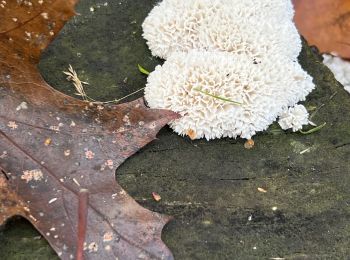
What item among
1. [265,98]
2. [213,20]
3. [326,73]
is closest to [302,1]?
[326,73]

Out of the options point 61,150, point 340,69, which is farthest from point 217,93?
point 340,69

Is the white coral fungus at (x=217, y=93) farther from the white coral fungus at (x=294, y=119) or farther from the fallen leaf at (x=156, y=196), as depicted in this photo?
the fallen leaf at (x=156, y=196)

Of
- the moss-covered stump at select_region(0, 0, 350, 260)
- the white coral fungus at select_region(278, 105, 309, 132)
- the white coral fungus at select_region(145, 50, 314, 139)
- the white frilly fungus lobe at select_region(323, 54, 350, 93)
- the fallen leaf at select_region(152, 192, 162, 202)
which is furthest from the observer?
the white frilly fungus lobe at select_region(323, 54, 350, 93)

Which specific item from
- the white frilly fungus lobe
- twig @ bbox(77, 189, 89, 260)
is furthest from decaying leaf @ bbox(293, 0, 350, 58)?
twig @ bbox(77, 189, 89, 260)

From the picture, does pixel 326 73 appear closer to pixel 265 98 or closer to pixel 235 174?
pixel 265 98

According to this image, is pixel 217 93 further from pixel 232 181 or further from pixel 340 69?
pixel 340 69

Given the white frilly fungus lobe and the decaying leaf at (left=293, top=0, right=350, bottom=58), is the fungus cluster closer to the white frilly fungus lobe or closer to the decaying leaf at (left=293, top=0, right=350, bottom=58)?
the decaying leaf at (left=293, top=0, right=350, bottom=58)

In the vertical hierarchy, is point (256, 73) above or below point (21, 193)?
above
